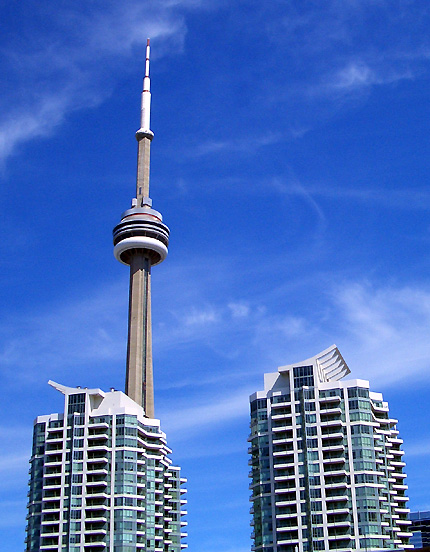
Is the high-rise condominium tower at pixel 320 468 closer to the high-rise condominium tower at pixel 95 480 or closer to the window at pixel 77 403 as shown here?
the high-rise condominium tower at pixel 95 480

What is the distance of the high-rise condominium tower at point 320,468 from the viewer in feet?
459

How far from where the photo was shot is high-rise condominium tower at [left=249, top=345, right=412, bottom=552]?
13988cm

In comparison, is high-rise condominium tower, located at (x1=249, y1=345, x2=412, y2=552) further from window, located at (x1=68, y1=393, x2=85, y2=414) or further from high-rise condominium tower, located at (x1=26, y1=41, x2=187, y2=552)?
window, located at (x1=68, y1=393, x2=85, y2=414)

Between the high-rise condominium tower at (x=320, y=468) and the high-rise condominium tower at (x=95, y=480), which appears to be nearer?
the high-rise condominium tower at (x=320, y=468)

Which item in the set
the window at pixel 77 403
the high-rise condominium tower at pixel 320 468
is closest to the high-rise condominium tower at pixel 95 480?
the window at pixel 77 403

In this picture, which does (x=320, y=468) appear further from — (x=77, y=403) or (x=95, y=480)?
(x=77, y=403)

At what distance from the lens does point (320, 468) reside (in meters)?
145

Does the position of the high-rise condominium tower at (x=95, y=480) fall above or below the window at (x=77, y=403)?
below

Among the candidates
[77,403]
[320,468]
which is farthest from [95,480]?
[320,468]

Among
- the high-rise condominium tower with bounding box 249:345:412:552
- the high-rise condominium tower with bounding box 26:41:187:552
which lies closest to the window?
the high-rise condominium tower with bounding box 26:41:187:552

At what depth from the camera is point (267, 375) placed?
158875 millimetres

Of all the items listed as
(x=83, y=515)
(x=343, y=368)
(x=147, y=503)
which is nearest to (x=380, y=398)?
(x=343, y=368)

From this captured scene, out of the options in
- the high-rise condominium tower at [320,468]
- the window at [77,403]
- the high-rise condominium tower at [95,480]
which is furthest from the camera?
the window at [77,403]

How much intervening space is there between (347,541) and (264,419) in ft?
92.8
